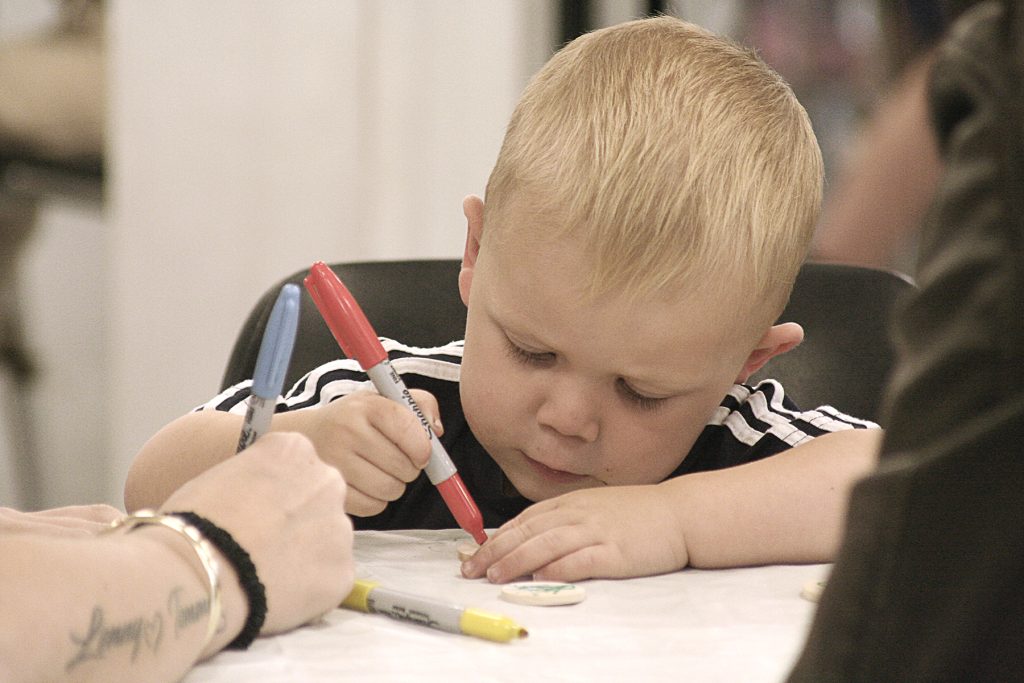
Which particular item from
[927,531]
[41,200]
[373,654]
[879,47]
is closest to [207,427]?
[373,654]

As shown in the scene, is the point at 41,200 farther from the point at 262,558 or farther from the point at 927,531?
the point at 927,531

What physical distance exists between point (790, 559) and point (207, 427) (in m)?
0.46

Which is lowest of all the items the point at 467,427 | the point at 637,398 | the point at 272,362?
the point at 467,427

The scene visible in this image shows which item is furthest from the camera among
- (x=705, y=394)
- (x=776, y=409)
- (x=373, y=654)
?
(x=776, y=409)

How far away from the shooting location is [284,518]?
0.63 meters

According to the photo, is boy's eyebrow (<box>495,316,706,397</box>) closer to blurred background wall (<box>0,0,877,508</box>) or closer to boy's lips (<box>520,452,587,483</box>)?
boy's lips (<box>520,452,587,483</box>)

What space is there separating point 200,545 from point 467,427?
55 centimetres

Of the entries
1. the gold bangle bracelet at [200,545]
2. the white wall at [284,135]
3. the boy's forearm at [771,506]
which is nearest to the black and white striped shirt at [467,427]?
the boy's forearm at [771,506]

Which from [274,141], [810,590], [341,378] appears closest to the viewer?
[810,590]

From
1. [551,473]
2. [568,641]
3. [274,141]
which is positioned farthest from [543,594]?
[274,141]

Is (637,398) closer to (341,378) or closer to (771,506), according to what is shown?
(771,506)

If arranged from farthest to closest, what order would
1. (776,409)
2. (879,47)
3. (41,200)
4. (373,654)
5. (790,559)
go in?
(41,200)
(879,47)
(776,409)
(790,559)
(373,654)

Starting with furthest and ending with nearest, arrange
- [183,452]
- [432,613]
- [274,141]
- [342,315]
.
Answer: [274,141]
[183,452]
[342,315]
[432,613]

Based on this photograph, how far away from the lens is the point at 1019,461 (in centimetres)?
27
